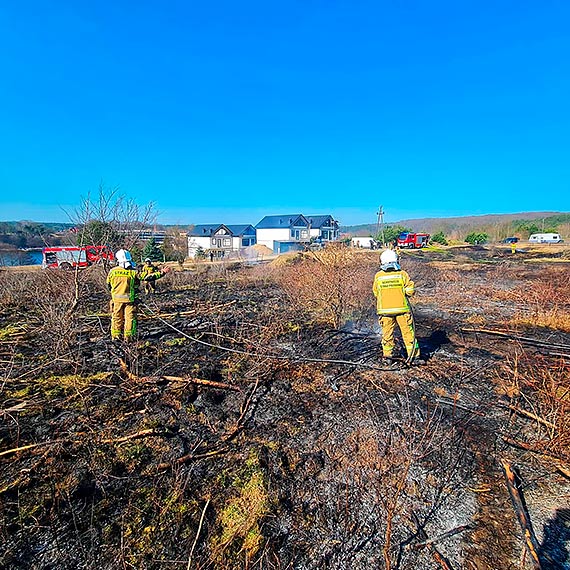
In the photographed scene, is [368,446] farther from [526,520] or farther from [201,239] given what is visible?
[201,239]

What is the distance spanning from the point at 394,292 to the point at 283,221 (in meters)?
47.0

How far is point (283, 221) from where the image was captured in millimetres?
51438

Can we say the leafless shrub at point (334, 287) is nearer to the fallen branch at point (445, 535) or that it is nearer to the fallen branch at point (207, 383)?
the fallen branch at point (207, 383)

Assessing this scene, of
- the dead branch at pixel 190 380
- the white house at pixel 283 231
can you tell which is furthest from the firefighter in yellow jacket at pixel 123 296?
the white house at pixel 283 231

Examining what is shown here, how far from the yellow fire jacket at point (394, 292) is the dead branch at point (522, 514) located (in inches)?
98.2

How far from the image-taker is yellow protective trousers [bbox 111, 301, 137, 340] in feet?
21.1

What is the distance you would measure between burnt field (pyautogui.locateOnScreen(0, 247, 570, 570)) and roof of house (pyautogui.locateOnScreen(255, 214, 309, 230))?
4473 cm

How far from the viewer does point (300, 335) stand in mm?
7520

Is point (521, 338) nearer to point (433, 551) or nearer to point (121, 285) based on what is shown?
point (433, 551)

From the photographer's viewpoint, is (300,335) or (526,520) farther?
(300,335)

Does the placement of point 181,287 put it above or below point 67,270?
below

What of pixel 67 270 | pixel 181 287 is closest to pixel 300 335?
pixel 67 270

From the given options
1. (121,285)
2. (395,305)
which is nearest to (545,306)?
(395,305)

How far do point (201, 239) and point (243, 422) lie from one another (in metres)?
47.5
